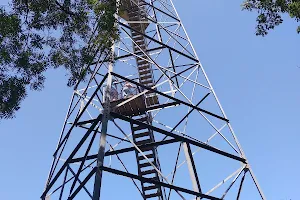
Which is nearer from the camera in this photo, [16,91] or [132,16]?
[16,91]

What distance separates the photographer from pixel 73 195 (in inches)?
323

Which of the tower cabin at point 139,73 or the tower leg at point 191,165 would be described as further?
the tower cabin at point 139,73

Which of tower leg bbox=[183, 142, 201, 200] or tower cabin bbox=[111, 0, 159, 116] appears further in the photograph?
tower cabin bbox=[111, 0, 159, 116]

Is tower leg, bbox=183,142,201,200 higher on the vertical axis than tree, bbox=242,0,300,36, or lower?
lower

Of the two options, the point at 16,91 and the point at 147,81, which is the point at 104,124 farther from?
the point at 147,81

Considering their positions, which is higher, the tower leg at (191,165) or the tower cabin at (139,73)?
the tower cabin at (139,73)

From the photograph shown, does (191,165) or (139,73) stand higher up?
(139,73)

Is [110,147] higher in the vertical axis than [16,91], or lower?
lower

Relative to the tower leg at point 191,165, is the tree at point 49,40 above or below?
above

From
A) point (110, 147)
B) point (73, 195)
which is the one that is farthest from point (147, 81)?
point (73, 195)

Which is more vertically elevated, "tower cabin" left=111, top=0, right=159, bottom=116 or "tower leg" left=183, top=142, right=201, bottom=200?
"tower cabin" left=111, top=0, right=159, bottom=116

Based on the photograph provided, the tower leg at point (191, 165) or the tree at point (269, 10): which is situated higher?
the tree at point (269, 10)

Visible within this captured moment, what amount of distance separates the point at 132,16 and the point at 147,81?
349 centimetres

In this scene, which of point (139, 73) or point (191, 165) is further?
point (139, 73)
